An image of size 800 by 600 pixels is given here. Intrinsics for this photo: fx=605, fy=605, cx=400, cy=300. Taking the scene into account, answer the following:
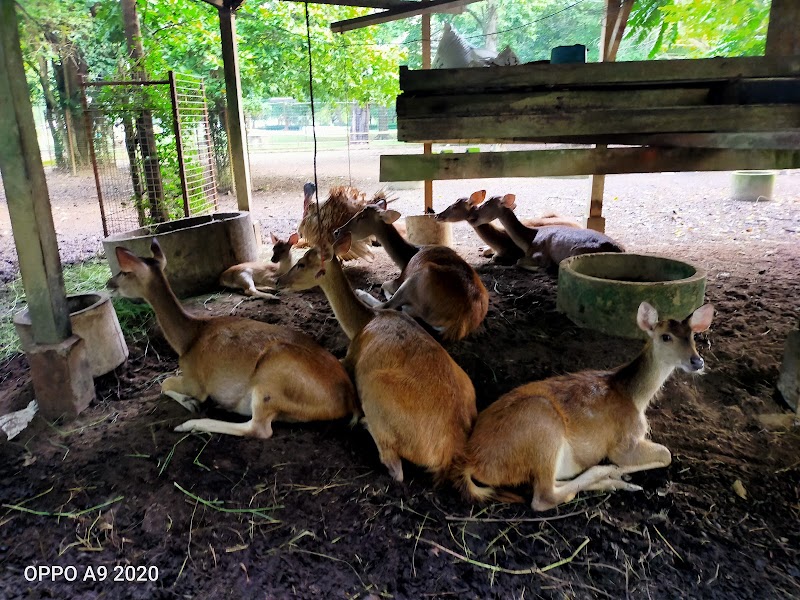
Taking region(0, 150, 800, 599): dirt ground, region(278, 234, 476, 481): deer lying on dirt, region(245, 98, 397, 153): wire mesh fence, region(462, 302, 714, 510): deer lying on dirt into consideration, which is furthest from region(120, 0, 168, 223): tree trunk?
region(245, 98, 397, 153): wire mesh fence

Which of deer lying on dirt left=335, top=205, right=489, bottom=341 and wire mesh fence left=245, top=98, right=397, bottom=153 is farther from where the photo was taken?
wire mesh fence left=245, top=98, right=397, bottom=153

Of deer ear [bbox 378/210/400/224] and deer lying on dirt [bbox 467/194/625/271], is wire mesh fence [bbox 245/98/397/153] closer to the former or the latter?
deer lying on dirt [bbox 467/194/625/271]

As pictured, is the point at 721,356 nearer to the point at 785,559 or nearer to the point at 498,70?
the point at 785,559

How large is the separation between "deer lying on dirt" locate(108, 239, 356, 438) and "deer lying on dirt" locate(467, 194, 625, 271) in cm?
441

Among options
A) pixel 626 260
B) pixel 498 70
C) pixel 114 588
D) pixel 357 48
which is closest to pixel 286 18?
pixel 357 48

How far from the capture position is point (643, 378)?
384 centimetres

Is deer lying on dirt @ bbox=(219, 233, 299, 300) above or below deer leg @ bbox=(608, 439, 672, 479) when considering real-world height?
above

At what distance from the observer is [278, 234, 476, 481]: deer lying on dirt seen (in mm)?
3666

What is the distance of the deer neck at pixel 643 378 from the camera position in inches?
150

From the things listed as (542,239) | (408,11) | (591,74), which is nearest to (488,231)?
(542,239)

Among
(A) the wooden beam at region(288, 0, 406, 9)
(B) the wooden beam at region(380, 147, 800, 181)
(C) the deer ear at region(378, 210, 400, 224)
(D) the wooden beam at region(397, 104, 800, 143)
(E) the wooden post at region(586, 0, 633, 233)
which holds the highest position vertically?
(A) the wooden beam at region(288, 0, 406, 9)

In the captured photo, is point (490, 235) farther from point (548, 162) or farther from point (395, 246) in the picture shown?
point (548, 162)

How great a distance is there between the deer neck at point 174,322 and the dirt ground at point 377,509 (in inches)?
18.6

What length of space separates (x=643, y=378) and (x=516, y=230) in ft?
17.5
